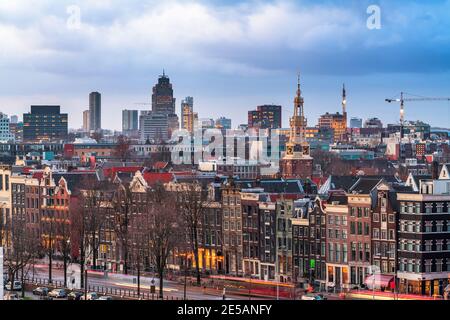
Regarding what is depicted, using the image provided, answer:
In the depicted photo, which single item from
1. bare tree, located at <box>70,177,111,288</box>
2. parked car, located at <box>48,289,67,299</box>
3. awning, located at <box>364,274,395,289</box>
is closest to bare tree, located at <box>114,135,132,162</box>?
bare tree, located at <box>70,177,111,288</box>

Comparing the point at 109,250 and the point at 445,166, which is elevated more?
the point at 445,166

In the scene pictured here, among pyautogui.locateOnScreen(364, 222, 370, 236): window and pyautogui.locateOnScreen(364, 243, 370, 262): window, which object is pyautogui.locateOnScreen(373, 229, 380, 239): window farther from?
pyautogui.locateOnScreen(364, 243, 370, 262): window

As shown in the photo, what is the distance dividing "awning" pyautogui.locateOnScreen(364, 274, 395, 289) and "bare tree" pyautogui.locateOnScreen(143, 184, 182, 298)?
7246mm

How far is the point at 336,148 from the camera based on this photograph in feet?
602

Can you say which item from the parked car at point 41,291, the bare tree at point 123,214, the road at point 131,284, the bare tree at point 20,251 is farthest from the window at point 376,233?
the bare tree at point 123,214

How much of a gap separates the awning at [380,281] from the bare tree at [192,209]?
10.0 m

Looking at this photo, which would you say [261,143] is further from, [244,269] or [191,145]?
[244,269]

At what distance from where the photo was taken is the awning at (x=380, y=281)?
46594 millimetres

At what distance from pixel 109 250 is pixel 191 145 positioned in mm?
113966

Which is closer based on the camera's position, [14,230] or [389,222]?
[389,222]

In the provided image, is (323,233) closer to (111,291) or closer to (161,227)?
(161,227)

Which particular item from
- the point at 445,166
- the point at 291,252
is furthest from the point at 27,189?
the point at 445,166

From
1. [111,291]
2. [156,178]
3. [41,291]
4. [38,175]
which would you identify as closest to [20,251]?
[41,291]
